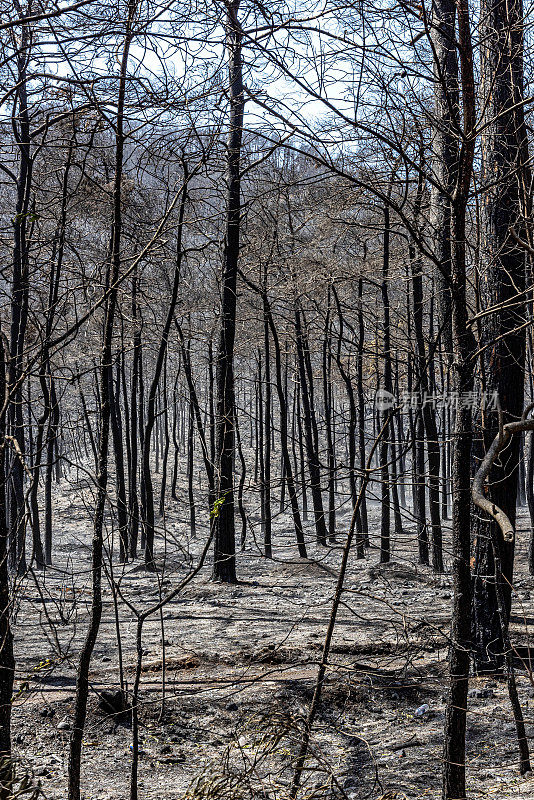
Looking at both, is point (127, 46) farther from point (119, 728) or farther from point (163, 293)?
point (163, 293)

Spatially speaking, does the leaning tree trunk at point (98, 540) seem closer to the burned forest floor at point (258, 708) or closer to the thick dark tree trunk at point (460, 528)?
the burned forest floor at point (258, 708)

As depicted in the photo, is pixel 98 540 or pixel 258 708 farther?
pixel 258 708

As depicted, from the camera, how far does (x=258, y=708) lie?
500cm

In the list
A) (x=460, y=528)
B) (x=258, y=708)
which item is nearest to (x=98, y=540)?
(x=460, y=528)

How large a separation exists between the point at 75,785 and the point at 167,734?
219 centimetres

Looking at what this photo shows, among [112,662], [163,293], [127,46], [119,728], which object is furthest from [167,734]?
[163,293]

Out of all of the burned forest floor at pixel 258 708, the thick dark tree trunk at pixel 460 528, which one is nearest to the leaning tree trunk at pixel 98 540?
the burned forest floor at pixel 258 708

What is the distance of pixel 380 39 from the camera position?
2.72m

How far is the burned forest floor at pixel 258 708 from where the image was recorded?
2990 millimetres

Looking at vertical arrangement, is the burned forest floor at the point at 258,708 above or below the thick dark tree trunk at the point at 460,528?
below

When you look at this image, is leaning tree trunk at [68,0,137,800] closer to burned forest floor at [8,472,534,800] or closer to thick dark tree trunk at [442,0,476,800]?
burned forest floor at [8,472,534,800]

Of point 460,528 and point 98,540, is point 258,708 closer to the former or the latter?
point 98,540

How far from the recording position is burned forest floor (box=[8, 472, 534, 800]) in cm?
299

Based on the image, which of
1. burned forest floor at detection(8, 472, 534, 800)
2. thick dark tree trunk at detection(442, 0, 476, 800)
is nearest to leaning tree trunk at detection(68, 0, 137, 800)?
burned forest floor at detection(8, 472, 534, 800)
